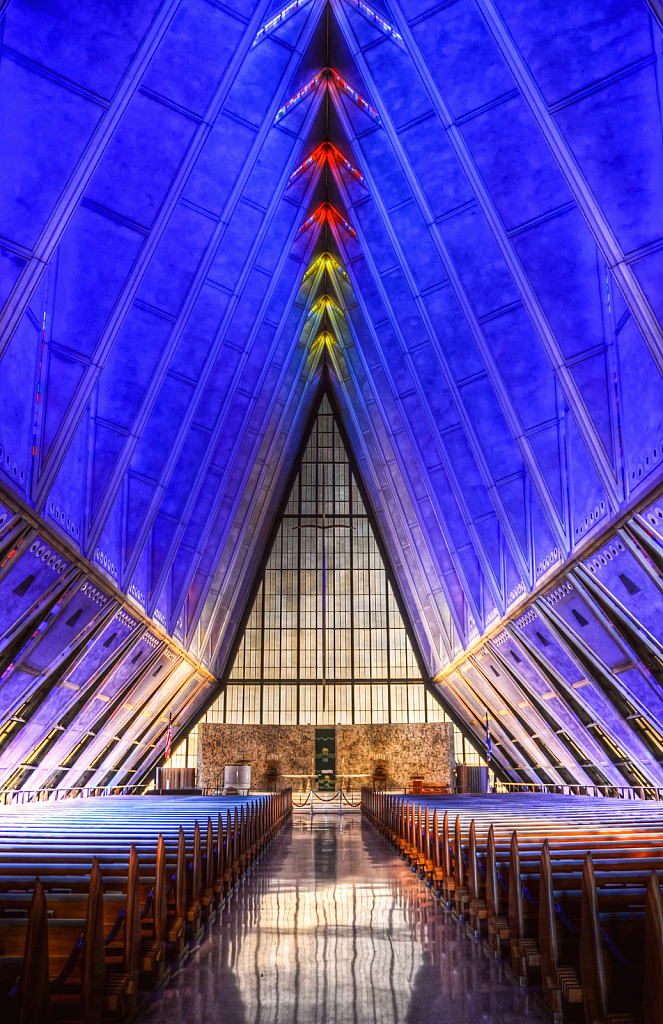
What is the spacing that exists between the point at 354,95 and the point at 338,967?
15695 mm

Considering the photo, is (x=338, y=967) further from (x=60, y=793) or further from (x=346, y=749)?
(x=346, y=749)

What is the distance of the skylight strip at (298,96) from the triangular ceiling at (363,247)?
2.5 inches

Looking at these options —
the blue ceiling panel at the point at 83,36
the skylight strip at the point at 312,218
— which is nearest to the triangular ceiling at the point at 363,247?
the blue ceiling panel at the point at 83,36

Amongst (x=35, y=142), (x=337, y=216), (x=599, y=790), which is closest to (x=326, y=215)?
(x=337, y=216)

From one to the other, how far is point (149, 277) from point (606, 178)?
7.09 m

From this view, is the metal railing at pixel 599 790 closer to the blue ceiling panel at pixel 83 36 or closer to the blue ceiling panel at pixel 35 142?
the blue ceiling panel at pixel 35 142

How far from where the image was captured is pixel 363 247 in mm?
17953

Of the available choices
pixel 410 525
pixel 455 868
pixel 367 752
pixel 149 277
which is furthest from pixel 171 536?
pixel 367 752

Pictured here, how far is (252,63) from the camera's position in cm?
1278

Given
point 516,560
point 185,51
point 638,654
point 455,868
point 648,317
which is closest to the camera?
point 455,868

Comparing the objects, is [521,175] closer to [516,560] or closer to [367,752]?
[516,560]

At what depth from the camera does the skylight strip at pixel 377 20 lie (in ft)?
42.4

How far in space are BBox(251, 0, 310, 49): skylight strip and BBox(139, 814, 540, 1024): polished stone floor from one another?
1228 centimetres

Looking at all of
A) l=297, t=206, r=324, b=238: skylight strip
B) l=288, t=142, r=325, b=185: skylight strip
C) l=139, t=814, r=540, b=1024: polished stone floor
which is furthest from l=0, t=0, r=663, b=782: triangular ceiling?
l=139, t=814, r=540, b=1024: polished stone floor
